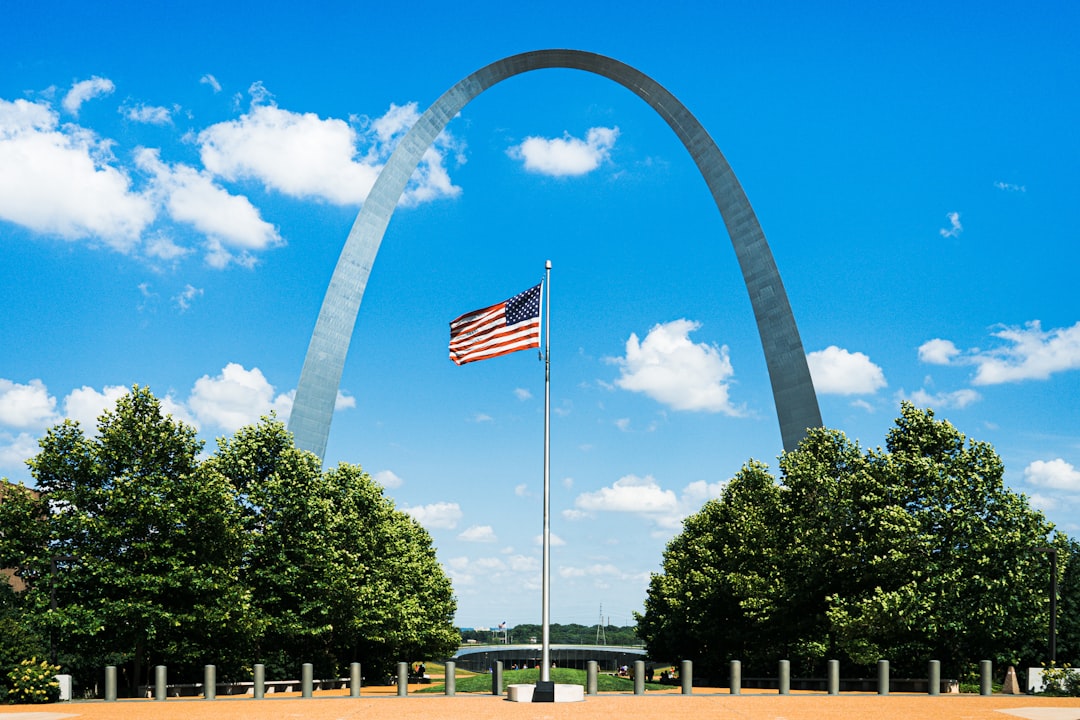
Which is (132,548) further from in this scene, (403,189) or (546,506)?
(403,189)

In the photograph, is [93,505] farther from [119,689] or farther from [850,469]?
[850,469]

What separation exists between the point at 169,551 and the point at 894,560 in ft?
86.3

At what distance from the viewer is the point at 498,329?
31.4 meters

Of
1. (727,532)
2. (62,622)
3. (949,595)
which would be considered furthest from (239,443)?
(949,595)

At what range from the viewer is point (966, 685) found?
124 feet

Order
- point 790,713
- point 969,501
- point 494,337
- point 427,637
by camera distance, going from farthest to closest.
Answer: point 427,637 → point 969,501 → point 494,337 → point 790,713

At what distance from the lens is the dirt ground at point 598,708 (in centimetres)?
2536

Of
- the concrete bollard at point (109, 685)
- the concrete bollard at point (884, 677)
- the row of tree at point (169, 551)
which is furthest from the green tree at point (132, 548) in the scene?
the concrete bollard at point (884, 677)

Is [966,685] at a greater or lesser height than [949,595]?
lesser

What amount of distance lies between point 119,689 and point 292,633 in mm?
6868

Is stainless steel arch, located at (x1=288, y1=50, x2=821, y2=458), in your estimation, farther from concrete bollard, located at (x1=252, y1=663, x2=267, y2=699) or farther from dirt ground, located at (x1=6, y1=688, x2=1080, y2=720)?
dirt ground, located at (x1=6, y1=688, x2=1080, y2=720)

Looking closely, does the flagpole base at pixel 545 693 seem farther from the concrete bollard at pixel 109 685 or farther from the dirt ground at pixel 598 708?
the concrete bollard at pixel 109 685

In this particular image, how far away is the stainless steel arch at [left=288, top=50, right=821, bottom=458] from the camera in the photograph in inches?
2122

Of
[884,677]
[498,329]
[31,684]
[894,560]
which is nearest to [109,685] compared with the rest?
[31,684]
